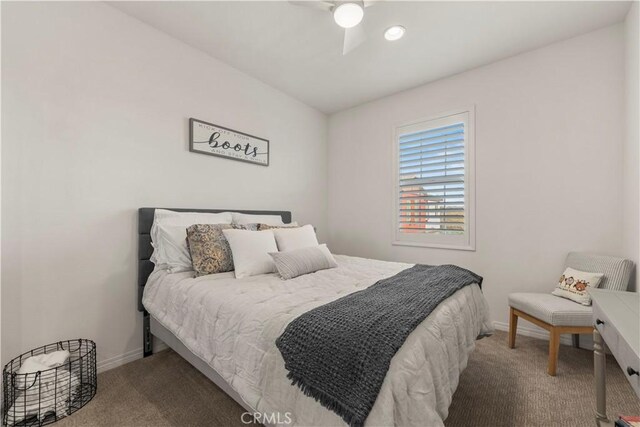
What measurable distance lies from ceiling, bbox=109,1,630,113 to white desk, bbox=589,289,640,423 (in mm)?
2068

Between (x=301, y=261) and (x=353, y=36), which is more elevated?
(x=353, y=36)

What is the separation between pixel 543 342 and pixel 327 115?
3.65m

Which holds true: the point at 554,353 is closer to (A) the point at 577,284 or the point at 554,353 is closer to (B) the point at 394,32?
(A) the point at 577,284

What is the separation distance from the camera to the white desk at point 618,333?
38.5 inches

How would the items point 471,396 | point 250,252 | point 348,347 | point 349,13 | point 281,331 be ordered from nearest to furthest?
point 348,347 < point 281,331 < point 471,396 < point 349,13 < point 250,252

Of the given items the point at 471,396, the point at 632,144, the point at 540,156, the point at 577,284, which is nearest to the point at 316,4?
the point at 540,156

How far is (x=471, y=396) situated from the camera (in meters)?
1.73

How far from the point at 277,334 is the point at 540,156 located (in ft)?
9.19

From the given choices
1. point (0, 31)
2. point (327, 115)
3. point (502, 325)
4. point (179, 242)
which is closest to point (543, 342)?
point (502, 325)

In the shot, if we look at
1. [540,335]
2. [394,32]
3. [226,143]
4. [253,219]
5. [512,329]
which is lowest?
[540,335]

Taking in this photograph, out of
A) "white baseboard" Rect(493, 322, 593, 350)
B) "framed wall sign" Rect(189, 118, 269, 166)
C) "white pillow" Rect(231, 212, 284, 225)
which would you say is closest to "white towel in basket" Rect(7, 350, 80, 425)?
"white pillow" Rect(231, 212, 284, 225)

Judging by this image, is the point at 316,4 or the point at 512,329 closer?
the point at 316,4

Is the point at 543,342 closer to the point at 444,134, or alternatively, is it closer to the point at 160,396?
the point at 444,134

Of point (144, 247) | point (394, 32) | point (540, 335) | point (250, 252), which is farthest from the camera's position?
point (540, 335)
